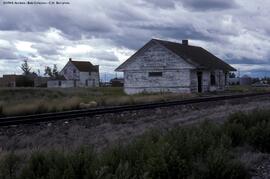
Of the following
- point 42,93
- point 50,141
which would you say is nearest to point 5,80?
point 42,93

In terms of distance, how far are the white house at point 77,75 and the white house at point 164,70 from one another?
5613 cm

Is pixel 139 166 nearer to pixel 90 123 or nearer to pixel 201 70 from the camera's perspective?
pixel 90 123

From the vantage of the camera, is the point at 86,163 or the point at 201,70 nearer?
the point at 86,163

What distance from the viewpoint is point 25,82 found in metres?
92.9

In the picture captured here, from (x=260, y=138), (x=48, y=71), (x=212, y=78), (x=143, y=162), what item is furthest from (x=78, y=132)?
(x=48, y=71)

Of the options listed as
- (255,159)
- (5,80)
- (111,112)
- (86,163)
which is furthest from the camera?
(5,80)

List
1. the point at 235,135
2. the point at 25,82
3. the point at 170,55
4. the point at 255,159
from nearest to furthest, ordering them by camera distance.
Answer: the point at 255,159 → the point at 235,135 → the point at 170,55 → the point at 25,82

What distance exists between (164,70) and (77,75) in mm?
60932

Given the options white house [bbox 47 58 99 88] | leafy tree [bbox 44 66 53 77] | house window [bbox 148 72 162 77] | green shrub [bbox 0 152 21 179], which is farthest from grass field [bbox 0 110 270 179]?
leafy tree [bbox 44 66 53 77]

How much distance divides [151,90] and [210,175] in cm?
4133

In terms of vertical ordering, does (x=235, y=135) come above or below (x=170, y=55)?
below

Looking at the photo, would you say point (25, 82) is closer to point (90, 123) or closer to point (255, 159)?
point (90, 123)

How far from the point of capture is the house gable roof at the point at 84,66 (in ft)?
352

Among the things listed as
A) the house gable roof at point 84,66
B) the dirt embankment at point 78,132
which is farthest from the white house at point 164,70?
the house gable roof at point 84,66
